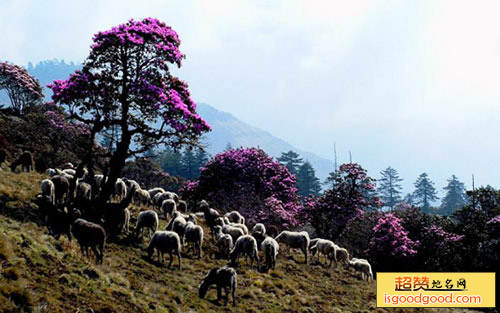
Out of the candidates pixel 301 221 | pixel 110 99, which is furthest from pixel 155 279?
pixel 301 221

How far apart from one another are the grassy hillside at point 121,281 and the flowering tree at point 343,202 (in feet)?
Answer: 59.4

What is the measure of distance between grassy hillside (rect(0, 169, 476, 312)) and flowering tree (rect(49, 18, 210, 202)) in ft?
18.6

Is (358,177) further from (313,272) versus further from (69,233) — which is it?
(69,233)

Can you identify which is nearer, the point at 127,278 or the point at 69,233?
the point at 127,278

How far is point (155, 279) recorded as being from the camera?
17.0m

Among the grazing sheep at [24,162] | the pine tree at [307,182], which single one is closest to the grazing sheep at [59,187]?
the grazing sheep at [24,162]

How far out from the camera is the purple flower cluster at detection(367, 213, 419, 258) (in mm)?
40812

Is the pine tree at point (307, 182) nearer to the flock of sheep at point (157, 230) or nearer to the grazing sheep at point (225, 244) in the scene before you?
the flock of sheep at point (157, 230)

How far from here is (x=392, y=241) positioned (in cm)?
4125

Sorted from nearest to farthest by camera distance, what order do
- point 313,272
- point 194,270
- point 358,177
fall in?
point 194,270 < point 313,272 < point 358,177

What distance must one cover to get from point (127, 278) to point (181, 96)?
11.3 meters

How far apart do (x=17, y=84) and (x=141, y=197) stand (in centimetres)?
4427

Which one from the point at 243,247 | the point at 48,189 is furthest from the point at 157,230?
the point at 48,189

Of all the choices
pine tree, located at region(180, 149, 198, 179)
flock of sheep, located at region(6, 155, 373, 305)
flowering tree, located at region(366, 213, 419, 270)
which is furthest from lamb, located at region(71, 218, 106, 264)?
pine tree, located at region(180, 149, 198, 179)
